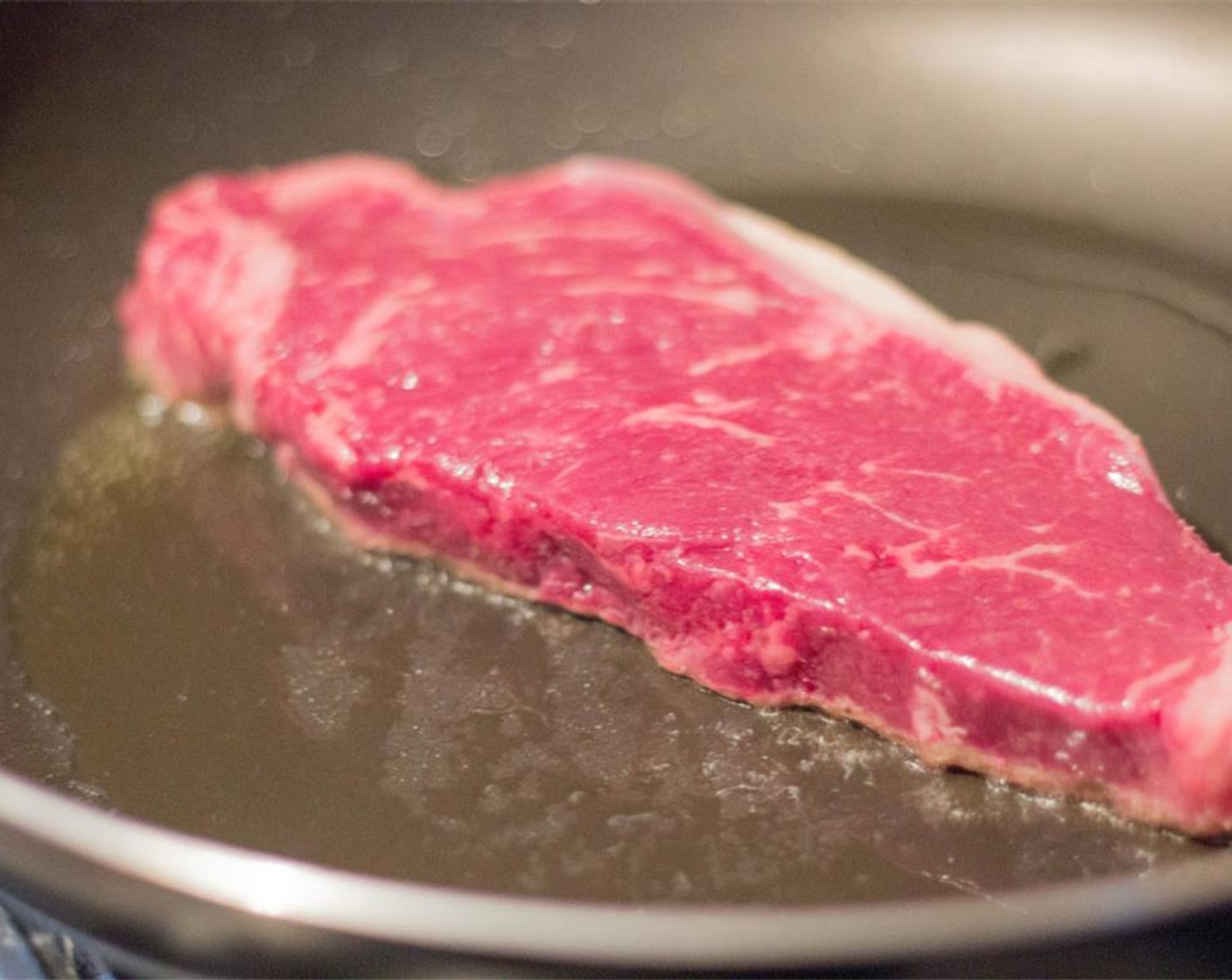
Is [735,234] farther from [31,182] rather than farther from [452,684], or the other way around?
[31,182]

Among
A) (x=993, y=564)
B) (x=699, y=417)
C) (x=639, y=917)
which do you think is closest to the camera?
(x=639, y=917)

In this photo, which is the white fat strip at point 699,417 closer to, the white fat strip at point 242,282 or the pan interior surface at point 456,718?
the pan interior surface at point 456,718

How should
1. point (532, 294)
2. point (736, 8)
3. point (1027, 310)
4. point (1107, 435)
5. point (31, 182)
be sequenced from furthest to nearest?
point (736, 8) → point (31, 182) → point (1027, 310) → point (532, 294) → point (1107, 435)

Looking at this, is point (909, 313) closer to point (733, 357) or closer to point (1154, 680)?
point (733, 357)

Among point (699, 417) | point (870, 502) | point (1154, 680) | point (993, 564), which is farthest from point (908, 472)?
point (1154, 680)

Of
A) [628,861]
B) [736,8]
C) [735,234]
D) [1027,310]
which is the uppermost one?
[736,8]

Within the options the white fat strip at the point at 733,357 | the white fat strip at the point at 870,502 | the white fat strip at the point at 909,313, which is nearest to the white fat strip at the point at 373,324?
the white fat strip at the point at 733,357

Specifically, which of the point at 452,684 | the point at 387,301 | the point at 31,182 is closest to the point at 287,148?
the point at 31,182
